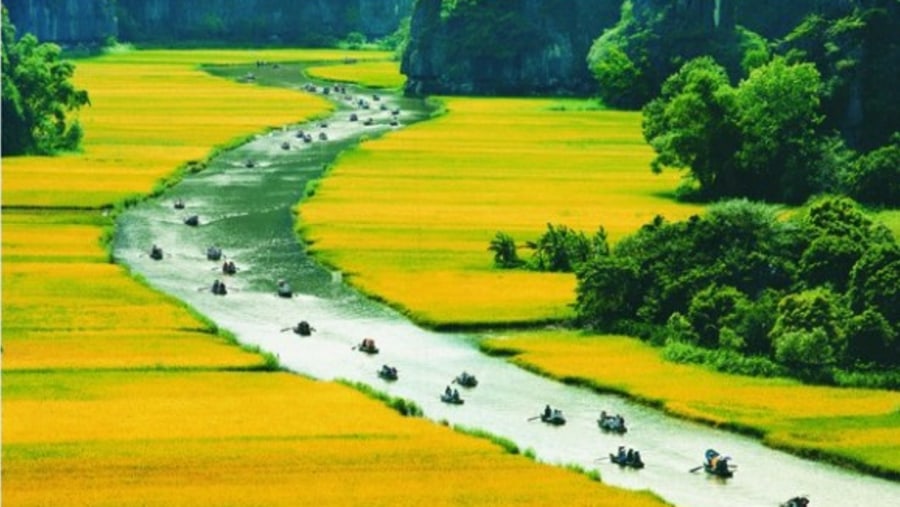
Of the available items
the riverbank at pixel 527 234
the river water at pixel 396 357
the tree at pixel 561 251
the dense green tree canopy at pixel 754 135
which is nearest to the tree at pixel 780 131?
the dense green tree canopy at pixel 754 135

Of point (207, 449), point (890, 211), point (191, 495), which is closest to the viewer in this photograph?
point (191, 495)

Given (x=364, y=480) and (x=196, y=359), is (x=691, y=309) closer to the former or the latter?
(x=196, y=359)

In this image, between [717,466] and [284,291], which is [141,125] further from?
[717,466]

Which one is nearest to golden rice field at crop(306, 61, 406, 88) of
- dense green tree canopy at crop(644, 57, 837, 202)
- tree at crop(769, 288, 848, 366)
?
dense green tree canopy at crop(644, 57, 837, 202)

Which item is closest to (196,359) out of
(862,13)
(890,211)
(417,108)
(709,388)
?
(709,388)

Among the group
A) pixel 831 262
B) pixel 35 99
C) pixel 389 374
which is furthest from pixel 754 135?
pixel 389 374

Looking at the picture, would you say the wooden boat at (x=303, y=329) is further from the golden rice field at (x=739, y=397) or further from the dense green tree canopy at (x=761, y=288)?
the dense green tree canopy at (x=761, y=288)
